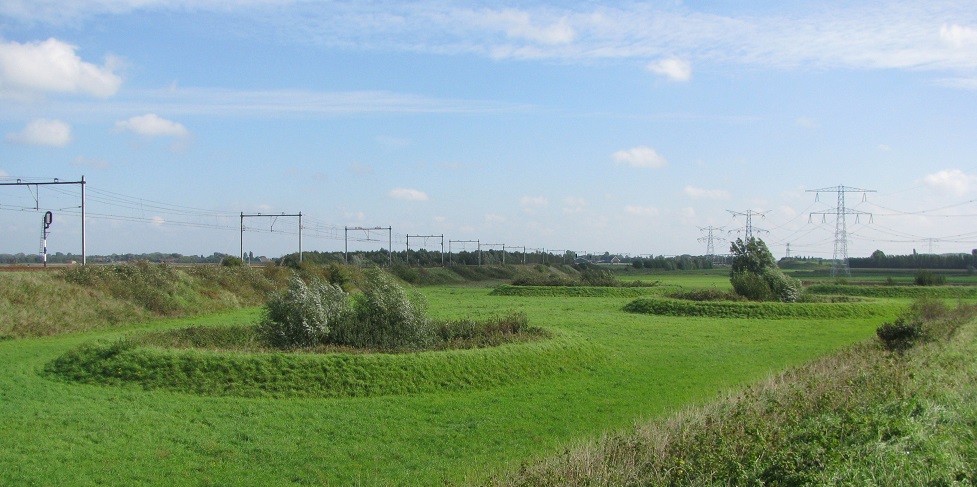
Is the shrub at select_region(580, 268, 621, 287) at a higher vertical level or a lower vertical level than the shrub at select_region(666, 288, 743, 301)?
higher

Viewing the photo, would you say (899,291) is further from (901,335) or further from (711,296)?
(901,335)

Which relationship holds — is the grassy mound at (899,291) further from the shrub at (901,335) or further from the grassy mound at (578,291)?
the shrub at (901,335)

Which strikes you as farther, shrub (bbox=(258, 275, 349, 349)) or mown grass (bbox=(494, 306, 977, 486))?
shrub (bbox=(258, 275, 349, 349))

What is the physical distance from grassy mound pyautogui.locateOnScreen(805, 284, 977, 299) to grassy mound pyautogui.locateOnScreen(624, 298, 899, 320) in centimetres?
1227

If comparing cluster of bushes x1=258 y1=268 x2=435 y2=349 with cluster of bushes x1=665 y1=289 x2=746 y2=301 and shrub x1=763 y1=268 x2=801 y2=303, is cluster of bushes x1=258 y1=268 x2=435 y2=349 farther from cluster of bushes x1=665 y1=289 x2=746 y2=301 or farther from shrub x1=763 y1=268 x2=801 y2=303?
shrub x1=763 y1=268 x2=801 y2=303

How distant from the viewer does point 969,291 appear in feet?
156

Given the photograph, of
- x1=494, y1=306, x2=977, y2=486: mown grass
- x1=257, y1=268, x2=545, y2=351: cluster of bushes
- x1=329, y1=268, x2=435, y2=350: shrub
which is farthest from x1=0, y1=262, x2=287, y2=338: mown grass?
x1=494, y1=306, x2=977, y2=486: mown grass

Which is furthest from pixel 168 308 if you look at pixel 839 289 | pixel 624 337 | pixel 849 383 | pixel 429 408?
pixel 839 289

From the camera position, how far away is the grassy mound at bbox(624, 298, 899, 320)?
31.5m

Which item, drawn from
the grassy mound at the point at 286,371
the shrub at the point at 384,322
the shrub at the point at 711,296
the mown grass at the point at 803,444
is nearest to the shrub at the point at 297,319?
the shrub at the point at 384,322

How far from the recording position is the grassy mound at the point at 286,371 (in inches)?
526

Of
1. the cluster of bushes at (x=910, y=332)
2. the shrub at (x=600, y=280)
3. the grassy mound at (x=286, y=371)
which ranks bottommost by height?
the grassy mound at (x=286, y=371)

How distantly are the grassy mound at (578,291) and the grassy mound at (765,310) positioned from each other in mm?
11735

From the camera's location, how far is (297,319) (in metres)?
16.4
